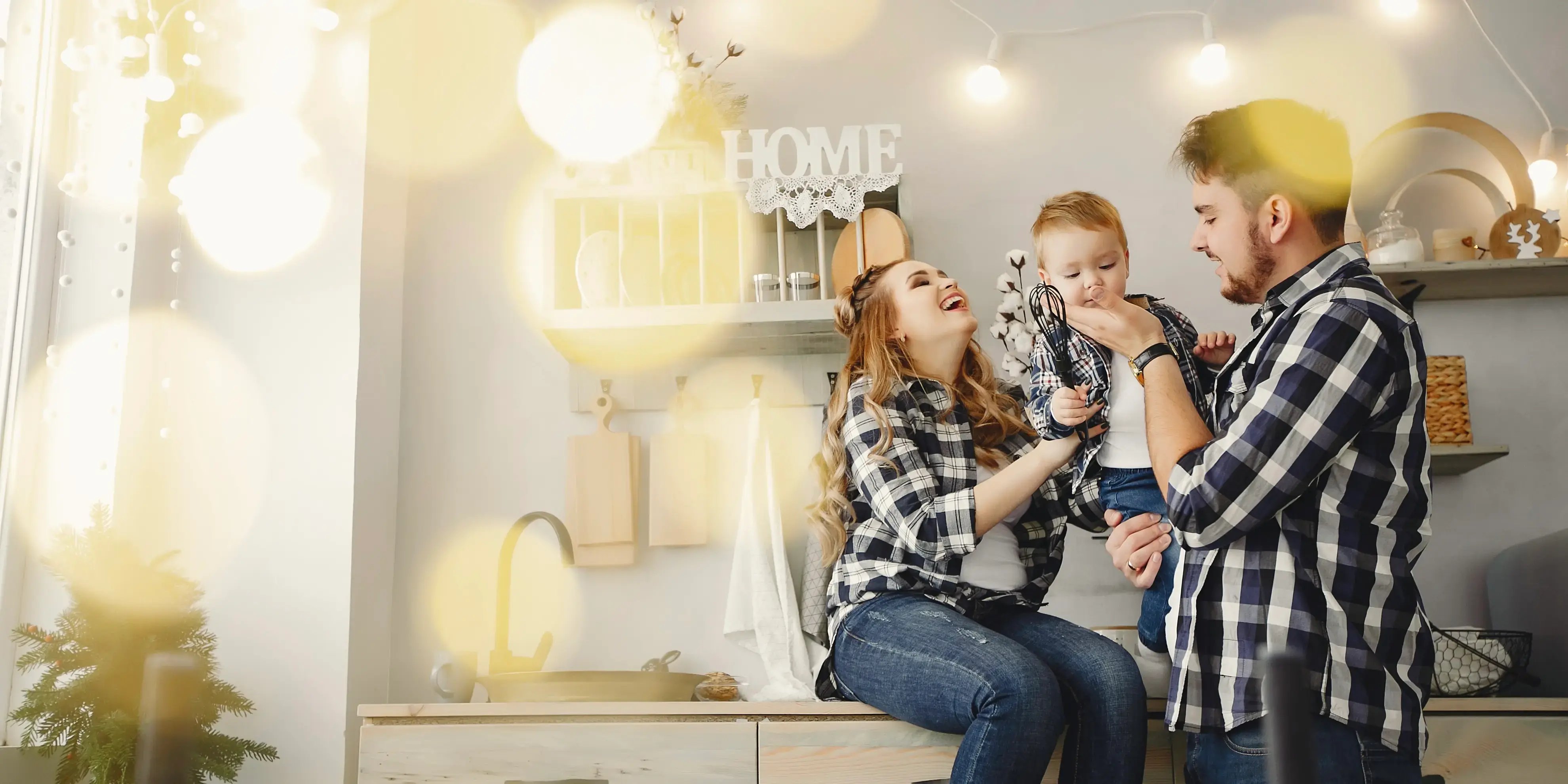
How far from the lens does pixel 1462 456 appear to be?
7.18 feet

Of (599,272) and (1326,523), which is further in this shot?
(599,272)

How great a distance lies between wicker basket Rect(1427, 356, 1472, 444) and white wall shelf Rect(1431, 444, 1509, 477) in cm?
2

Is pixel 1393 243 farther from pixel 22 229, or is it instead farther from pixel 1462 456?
pixel 22 229

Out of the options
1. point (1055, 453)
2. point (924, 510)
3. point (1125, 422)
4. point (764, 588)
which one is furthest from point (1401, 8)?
point (764, 588)

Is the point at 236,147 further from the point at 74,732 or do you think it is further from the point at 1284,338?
the point at 1284,338

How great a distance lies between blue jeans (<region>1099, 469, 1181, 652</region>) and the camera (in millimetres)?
1589

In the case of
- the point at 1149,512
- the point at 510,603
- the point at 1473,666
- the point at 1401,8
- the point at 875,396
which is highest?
the point at 1401,8

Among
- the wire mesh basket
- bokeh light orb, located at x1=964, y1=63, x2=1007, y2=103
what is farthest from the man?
bokeh light orb, located at x1=964, y1=63, x2=1007, y2=103

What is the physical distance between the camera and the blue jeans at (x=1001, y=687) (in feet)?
4.85

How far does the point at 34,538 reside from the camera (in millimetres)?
2035

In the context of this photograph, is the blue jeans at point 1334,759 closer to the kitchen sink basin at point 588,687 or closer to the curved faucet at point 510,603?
the kitchen sink basin at point 588,687

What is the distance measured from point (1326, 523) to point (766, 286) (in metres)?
1.27

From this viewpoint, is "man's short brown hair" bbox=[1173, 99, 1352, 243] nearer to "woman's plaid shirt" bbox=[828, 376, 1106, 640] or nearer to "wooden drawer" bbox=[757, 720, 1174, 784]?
"woman's plaid shirt" bbox=[828, 376, 1106, 640]

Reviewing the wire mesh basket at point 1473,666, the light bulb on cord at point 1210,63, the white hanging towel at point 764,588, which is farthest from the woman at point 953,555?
the light bulb on cord at point 1210,63
